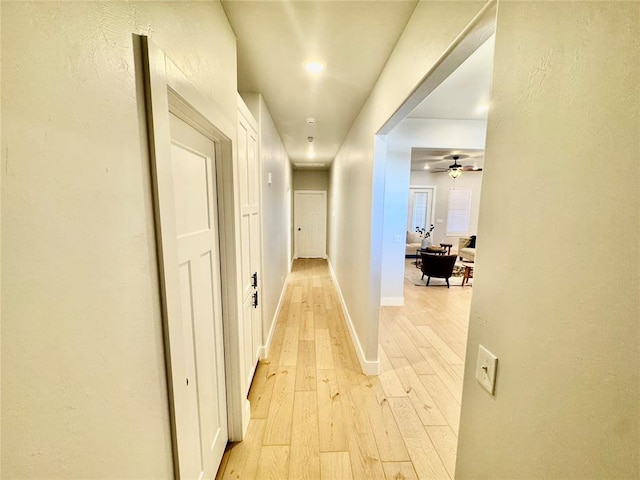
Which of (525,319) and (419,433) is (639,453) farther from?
(419,433)


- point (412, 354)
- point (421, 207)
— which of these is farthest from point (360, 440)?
point (421, 207)

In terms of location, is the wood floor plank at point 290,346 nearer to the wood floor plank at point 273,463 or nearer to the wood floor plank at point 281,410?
the wood floor plank at point 281,410

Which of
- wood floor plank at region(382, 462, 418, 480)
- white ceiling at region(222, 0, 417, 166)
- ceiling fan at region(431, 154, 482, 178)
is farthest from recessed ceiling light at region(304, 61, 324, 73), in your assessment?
ceiling fan at region(431, 154, 482, 178)

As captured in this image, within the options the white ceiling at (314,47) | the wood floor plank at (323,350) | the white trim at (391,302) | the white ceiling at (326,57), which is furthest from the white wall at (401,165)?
Result: the wood floor plank at (323,350)

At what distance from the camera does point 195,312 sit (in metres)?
1.16

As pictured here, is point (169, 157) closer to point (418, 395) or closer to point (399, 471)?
point (399, 471)

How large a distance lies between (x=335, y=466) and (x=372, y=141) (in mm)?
2343

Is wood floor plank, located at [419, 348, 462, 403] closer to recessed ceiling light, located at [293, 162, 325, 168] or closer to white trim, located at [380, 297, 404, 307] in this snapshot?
white trim, located at [380, 297, 404, 307]

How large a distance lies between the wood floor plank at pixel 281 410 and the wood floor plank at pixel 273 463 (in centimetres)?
4

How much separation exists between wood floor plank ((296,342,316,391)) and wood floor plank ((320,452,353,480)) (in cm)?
59

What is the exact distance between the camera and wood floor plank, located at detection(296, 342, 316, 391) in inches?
86.1

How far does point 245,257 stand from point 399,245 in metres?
2.72

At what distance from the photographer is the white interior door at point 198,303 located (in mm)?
987

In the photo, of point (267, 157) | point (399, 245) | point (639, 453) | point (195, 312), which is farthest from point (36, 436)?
point (399, 245)
